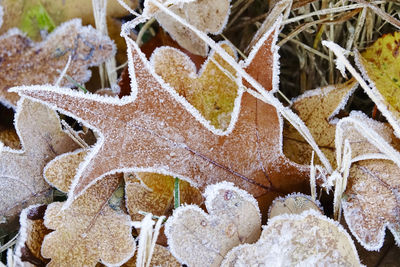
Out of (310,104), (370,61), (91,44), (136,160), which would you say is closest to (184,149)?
(136,160)

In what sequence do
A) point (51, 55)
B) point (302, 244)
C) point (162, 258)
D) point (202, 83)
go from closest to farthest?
point (302, 244) → point (162, 258) → point (202, 83) → point (51, 55)

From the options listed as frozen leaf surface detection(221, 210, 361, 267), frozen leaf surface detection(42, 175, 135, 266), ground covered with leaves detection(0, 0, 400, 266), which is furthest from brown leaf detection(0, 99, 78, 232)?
frozen leaf surface detection(221, 210, 361, 267)

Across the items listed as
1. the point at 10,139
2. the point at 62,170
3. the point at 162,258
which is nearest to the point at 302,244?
the point at 162,258

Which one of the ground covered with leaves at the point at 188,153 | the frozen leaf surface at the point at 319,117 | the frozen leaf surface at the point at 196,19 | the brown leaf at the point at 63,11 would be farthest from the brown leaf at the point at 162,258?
the brown leaf at the point at 63,11

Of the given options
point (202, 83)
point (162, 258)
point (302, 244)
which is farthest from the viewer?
point (202, 83)

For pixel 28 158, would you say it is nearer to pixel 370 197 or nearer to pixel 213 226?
pixel 213 226

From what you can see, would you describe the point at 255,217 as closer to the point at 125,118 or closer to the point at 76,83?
the point at 125,118

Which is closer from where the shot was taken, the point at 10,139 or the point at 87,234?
the point at 87,234
